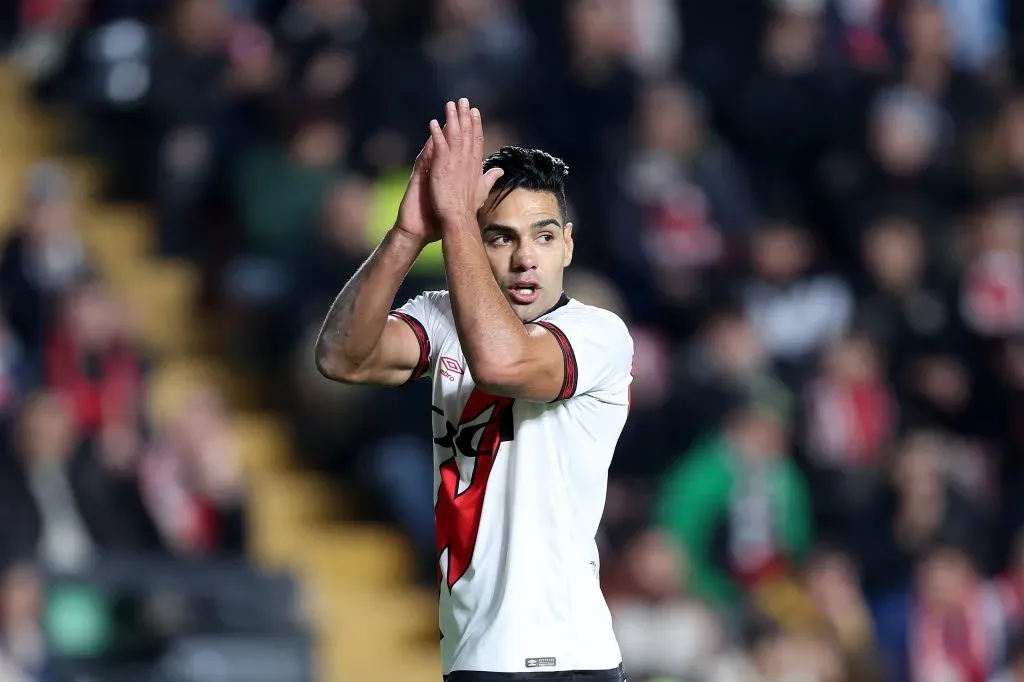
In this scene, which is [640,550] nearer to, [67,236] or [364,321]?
[67,236]

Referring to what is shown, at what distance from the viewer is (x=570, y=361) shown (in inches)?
156

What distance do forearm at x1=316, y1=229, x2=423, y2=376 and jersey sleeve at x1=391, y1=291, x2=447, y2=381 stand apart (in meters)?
0.17

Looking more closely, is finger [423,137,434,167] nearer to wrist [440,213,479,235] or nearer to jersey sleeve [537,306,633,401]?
wrist [440,213,479,235]

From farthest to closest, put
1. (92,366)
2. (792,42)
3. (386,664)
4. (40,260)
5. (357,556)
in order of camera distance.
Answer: (792,42)
(357,556)
(40,260)
(386,664)
(92,366)

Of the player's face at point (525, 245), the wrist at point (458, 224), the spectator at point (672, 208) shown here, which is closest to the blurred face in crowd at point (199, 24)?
the spectator at point (672, 208)

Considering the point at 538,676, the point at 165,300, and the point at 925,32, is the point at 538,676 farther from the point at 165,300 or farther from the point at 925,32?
the point at 925,32

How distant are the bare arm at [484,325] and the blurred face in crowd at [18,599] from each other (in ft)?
14.9

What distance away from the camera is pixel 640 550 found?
28.1 feet

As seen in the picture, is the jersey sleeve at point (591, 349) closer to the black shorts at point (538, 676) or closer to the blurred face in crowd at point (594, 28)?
the black shorts at point (538, 676)

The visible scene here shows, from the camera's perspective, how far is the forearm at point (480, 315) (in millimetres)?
3742

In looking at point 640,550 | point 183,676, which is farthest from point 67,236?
point 640,550

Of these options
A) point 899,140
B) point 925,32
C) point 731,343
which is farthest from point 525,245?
point 925,32

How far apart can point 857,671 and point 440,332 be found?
17.4 feet

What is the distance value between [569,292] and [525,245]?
516 centimetres
